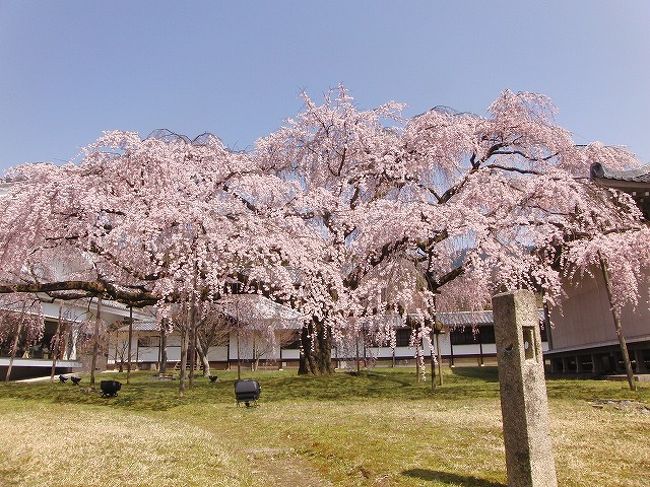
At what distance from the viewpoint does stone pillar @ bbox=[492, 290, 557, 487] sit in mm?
4828

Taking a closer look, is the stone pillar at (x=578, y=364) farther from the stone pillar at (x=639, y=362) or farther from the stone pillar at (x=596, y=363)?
the stone pillar at (x=639, y=362)

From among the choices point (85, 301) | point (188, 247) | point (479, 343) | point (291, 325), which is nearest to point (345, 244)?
point (188, 247)

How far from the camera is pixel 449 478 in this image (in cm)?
542

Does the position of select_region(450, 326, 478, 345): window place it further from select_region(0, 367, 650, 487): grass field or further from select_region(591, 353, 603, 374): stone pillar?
select_region(0, 367, 650, 487): grass field

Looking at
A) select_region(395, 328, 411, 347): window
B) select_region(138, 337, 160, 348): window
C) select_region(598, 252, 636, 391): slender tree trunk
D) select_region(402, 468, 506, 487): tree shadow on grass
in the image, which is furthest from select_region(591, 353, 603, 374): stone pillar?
select_region(138, 337, 160, 348): window

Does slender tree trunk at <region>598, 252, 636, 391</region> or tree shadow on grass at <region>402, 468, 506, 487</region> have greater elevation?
slender tree trunk at <region>598, 252, 636, 391</region>

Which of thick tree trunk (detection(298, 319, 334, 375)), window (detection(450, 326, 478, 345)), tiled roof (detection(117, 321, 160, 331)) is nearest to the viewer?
thick tree trunk (detection(298, 319, 334, 375))

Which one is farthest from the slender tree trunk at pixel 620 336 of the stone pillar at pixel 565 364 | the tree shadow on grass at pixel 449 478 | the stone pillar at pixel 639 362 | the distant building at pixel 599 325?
the stone pillar at pixel 565 364

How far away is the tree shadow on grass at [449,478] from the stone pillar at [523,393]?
1.29 ft

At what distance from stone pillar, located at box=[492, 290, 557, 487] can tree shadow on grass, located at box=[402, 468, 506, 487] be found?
0.39 metres

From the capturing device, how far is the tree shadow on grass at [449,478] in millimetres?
5215

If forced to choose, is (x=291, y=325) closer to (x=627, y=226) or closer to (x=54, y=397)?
(x=54, y=397)

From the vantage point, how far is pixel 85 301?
3566 centimetres

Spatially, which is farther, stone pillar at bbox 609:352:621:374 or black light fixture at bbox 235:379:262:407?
stone pillar at bbox 609:352:621:374
